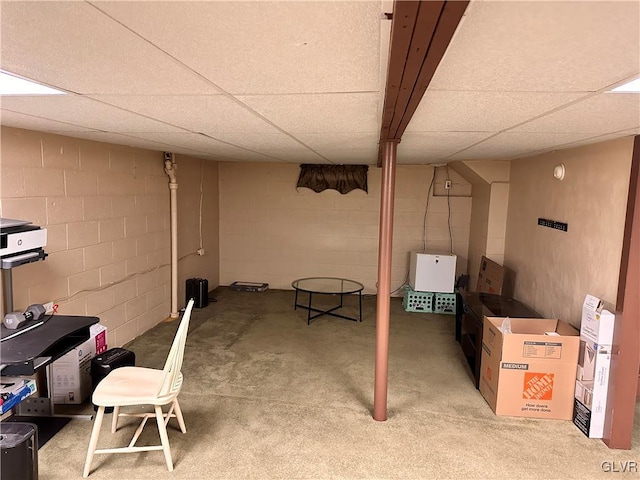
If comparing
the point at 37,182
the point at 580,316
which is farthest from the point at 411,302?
the point at 37,182

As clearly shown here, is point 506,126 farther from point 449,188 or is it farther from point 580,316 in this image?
point 449,188

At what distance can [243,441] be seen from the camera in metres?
2.57

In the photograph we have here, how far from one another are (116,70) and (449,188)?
5241mm

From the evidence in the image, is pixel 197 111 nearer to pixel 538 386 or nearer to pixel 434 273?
pixel 538 386

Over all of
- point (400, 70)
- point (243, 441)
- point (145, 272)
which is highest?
point (400, 70)

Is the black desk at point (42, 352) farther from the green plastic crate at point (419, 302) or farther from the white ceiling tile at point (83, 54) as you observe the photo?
the green plastic crate at point (419, 302)

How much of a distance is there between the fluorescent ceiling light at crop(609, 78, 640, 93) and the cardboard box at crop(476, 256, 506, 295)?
3.12 meters

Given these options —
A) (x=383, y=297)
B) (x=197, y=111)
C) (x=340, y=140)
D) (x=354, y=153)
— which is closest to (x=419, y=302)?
(x=354, y=153)

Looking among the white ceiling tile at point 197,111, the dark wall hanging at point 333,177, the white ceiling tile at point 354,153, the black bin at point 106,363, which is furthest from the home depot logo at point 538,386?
the dark wall hanging at point 333,177

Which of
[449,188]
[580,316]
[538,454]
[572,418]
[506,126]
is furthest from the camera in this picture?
[449,188]

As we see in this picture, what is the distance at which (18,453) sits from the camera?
200 centimetres

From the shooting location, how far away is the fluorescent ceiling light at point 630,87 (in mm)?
1337

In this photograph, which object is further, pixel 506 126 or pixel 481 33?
pixel 506 126

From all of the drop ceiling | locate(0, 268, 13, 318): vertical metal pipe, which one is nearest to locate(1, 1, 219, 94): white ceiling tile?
the drop ceiling
